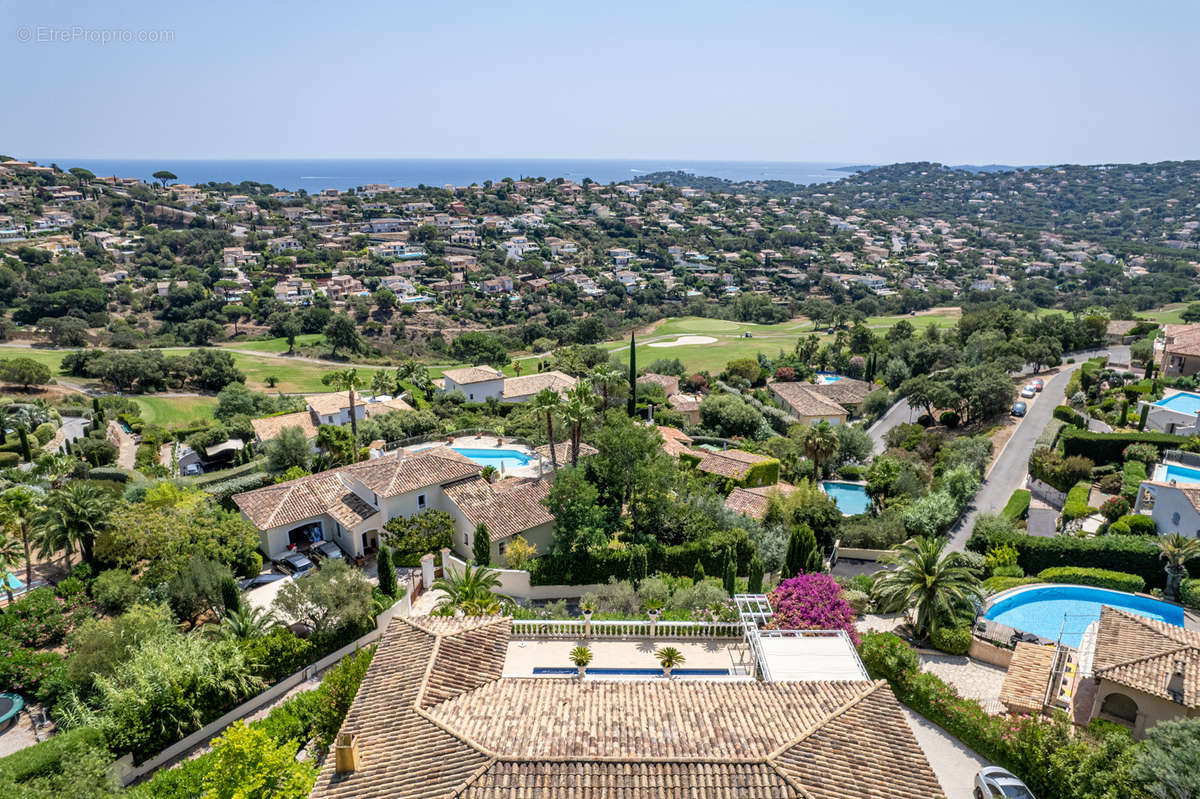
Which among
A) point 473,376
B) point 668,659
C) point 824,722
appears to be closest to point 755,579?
point 668,659

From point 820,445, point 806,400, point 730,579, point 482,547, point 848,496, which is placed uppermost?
point 482,547

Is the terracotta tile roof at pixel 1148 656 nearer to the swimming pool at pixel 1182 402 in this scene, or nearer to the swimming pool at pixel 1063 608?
the swimming pool at pixel 1063 608

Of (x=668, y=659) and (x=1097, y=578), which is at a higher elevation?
(x=668, y=659)

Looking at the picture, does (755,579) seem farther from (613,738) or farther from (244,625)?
(244,625)

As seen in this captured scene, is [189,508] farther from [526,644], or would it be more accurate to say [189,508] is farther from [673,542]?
[673,542]

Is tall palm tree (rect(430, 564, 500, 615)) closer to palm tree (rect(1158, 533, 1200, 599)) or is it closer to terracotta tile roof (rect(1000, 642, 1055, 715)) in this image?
terracotta tile roof (rect(1000, 642, 1055, 715))

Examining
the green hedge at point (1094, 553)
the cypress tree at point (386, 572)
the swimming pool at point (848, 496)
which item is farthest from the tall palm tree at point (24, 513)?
the green hedge at point (1094, 553)
